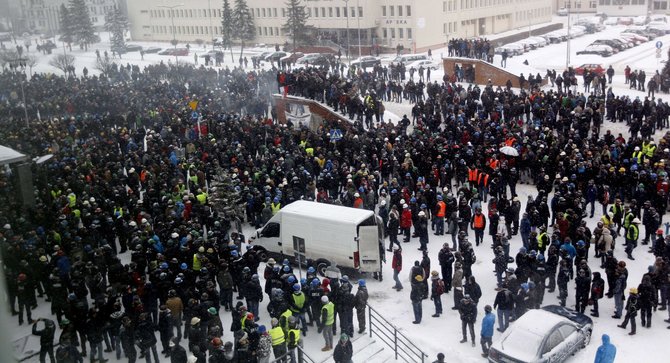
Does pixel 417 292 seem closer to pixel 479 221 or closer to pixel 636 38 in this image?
pixel 479 221

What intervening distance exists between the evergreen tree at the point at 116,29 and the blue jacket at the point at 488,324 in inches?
2745

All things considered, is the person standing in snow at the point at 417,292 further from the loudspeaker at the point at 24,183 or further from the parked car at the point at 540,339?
the loudspeaker at the point at 24,183

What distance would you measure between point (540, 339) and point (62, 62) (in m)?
57.5

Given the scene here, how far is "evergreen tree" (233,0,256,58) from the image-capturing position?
7406cm

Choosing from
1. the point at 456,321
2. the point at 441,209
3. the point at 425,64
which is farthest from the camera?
the point at 425,64

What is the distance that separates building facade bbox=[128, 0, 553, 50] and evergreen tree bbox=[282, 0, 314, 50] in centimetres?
154

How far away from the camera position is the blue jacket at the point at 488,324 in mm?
13211

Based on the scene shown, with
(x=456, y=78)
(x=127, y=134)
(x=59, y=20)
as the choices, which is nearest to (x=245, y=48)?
(x=59, y=20)

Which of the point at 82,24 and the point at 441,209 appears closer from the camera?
the point at 441,209

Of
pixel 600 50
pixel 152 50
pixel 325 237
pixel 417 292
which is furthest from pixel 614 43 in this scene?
pixel 152 50

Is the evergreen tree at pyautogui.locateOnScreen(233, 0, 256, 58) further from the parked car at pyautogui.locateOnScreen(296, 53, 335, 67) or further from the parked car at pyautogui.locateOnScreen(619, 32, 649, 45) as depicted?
the parked car at pyautogui.locateOnScreen(619, 32, 649, 45)

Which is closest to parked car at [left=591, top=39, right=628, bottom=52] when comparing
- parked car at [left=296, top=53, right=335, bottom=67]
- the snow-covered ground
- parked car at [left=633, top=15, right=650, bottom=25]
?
parked car at [left=633, top=15, right=650, bottom=25]

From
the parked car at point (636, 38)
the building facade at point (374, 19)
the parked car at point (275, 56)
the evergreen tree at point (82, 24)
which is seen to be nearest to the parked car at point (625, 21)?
the building facade at point (374, 19)

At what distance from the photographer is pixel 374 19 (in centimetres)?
6644
